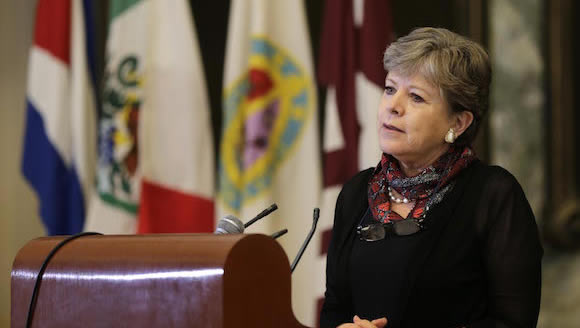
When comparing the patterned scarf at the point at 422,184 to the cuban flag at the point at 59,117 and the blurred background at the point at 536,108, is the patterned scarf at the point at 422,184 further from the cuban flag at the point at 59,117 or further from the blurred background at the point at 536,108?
the cuban flag at the point at 59,117

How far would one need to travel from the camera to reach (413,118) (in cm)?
177

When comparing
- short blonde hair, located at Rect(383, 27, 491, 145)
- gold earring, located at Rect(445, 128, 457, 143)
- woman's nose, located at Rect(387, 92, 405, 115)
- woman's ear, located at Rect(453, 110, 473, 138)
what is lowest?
gold earring, located at Rect(445, 128, 457, 143)

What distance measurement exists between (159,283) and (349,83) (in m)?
2.36

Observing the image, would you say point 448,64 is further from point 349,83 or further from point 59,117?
point 59,117

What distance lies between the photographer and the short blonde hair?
1.75 m

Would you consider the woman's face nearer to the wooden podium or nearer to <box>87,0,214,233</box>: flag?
the wooden podium

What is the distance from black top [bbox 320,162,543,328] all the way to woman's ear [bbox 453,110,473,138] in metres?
0.09

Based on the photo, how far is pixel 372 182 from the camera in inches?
76.0

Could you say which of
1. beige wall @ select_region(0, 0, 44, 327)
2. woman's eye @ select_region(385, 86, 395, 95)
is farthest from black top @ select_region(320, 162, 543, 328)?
beige wall @ select_region(0, 0, 44, 327)

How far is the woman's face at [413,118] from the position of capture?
177 centimetres

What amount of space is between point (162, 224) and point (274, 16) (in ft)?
3.73

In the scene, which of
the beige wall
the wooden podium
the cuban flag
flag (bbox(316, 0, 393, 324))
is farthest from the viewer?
the beige wall

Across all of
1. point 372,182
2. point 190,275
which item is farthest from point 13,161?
point 190,275

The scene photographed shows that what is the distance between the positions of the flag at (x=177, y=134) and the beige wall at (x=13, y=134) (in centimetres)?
82
